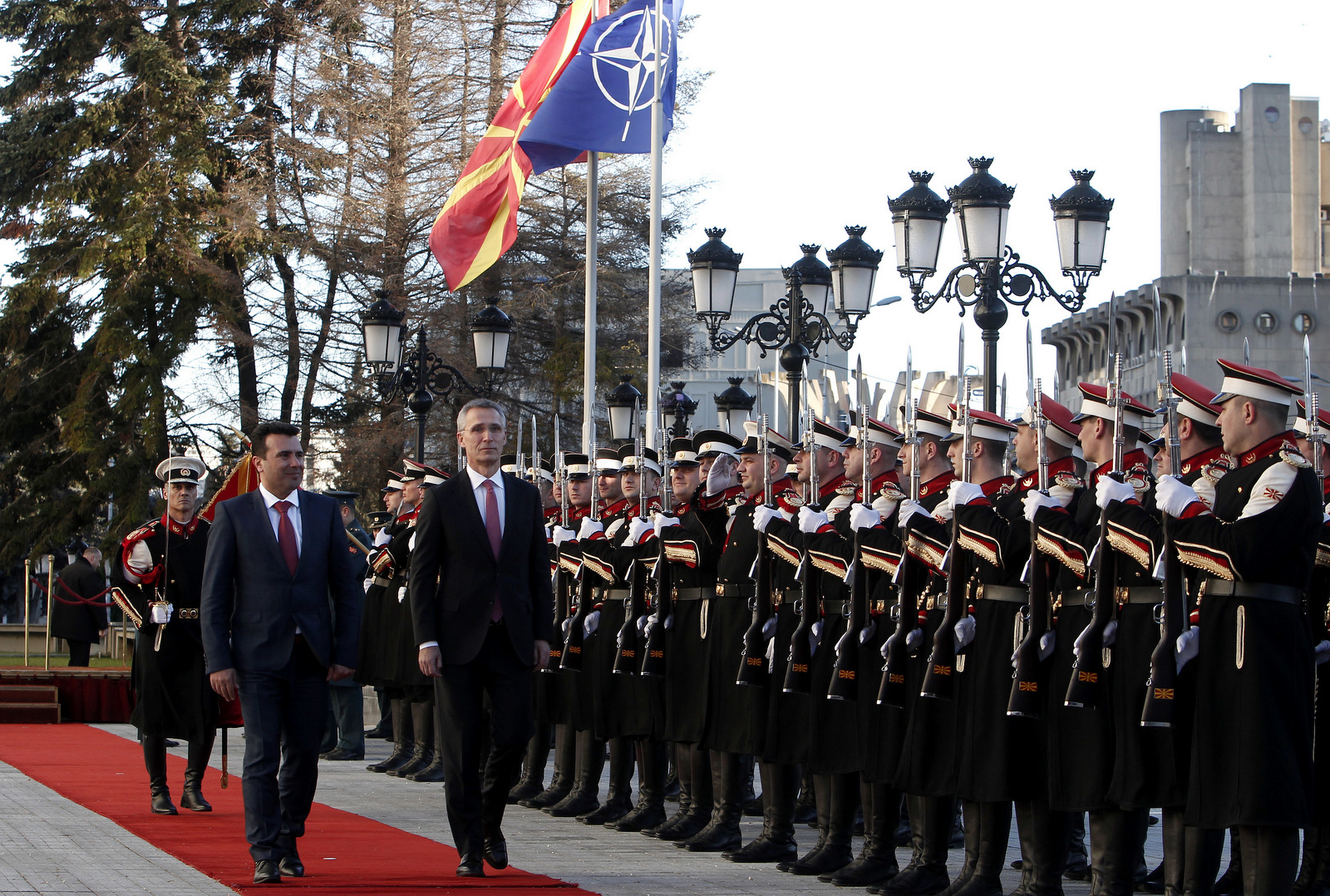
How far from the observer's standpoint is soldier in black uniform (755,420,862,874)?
818 cm

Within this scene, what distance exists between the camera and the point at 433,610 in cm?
766

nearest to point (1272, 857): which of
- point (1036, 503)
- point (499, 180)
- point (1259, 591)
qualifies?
point (1259, 591)

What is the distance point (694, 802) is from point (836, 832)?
1.34m

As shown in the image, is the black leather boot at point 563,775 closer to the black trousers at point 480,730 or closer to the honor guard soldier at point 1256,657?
the black trousers at point 480,730

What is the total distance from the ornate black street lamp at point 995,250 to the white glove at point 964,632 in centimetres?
440

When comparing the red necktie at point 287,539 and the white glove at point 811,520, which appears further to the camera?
the white glove at point 811,520

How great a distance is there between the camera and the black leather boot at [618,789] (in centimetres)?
1014

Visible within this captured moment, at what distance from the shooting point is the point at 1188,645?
6.23 meters

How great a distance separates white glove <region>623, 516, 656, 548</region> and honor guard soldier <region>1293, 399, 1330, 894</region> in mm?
3500

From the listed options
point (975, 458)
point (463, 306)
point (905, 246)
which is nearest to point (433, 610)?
point (975, 458)

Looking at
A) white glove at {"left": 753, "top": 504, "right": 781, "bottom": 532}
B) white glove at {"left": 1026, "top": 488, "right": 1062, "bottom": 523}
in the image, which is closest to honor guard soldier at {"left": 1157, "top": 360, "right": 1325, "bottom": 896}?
white glove at {"left": 1026, "top": 488, "right": 1062, "bottom": 523}

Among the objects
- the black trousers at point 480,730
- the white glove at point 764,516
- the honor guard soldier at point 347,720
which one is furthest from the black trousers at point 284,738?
the honor guard soldier at point 347,720

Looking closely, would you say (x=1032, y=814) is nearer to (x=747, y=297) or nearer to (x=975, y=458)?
(x=975, y=458)

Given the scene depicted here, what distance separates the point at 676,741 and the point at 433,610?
2247mm
